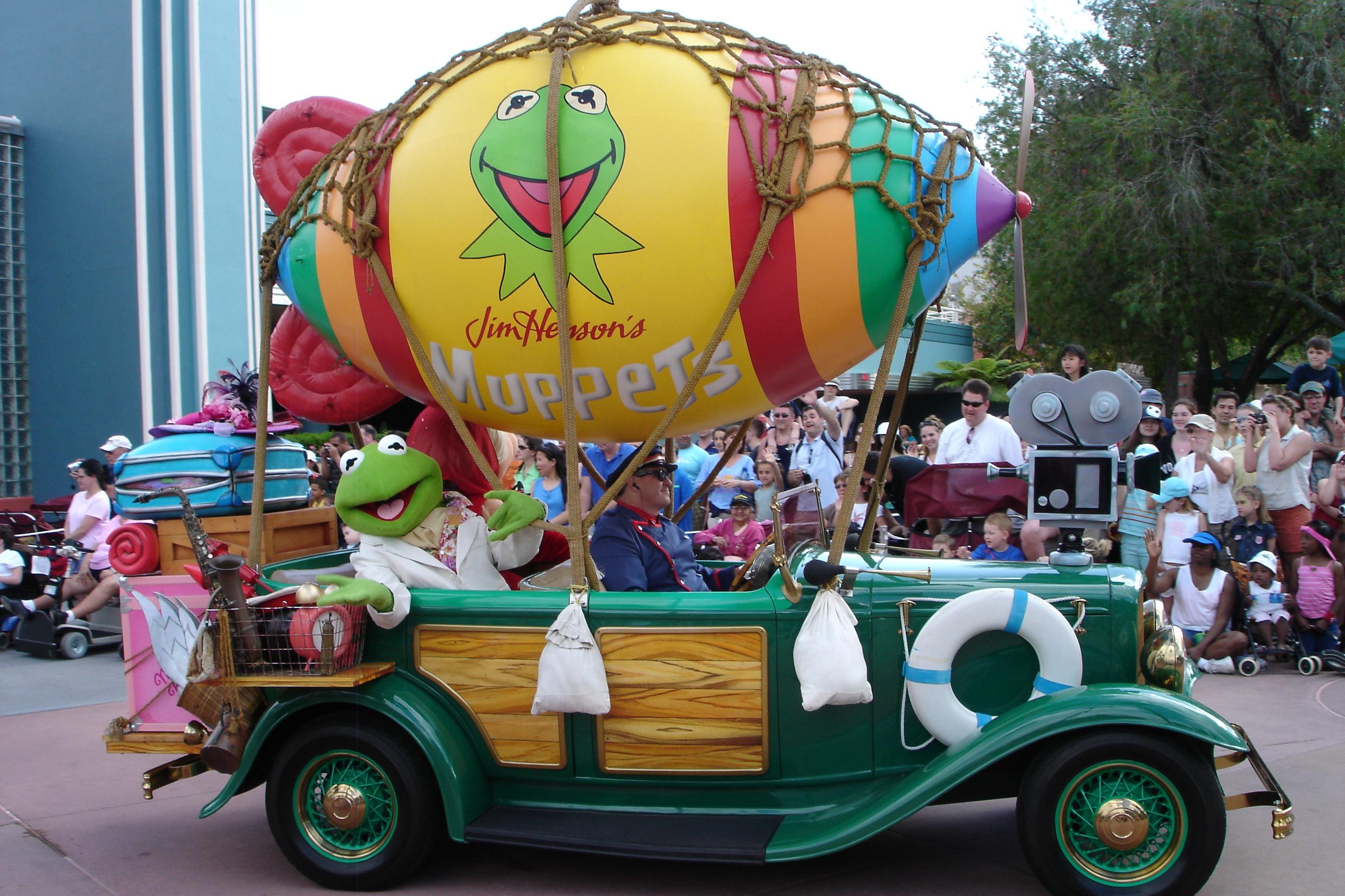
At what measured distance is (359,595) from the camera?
3.76 m

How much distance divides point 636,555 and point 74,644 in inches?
242

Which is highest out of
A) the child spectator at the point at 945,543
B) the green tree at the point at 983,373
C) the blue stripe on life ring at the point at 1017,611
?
the green tree at the point at 983,373

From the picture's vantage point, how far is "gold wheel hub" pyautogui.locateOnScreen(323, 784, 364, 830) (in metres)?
3.94

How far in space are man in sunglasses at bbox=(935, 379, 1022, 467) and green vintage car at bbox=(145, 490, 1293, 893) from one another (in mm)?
3225

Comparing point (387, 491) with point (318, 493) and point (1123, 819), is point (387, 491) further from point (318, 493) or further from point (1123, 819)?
point (318, 493)

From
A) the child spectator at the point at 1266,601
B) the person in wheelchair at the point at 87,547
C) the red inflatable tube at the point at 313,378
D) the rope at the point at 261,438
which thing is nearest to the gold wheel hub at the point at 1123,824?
the red inflatable tube at the point at 313,378

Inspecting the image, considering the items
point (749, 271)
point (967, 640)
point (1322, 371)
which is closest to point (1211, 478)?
point (1322, 371)

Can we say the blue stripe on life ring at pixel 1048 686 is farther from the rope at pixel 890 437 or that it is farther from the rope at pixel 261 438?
the rope at pixel 261 438

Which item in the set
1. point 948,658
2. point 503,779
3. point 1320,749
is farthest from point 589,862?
point 1320,749

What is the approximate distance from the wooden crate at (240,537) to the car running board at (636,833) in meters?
1.67

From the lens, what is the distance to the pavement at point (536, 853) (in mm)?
3906

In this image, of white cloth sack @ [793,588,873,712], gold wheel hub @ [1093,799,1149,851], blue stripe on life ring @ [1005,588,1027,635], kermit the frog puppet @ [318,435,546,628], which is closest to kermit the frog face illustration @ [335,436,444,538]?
kermit the frog puppet @ [318,435,546,628]

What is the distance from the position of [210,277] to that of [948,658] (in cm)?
1109

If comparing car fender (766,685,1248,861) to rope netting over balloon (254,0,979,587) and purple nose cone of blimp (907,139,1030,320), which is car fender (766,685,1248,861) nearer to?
rope netting over balloon (254,0,979,587)
